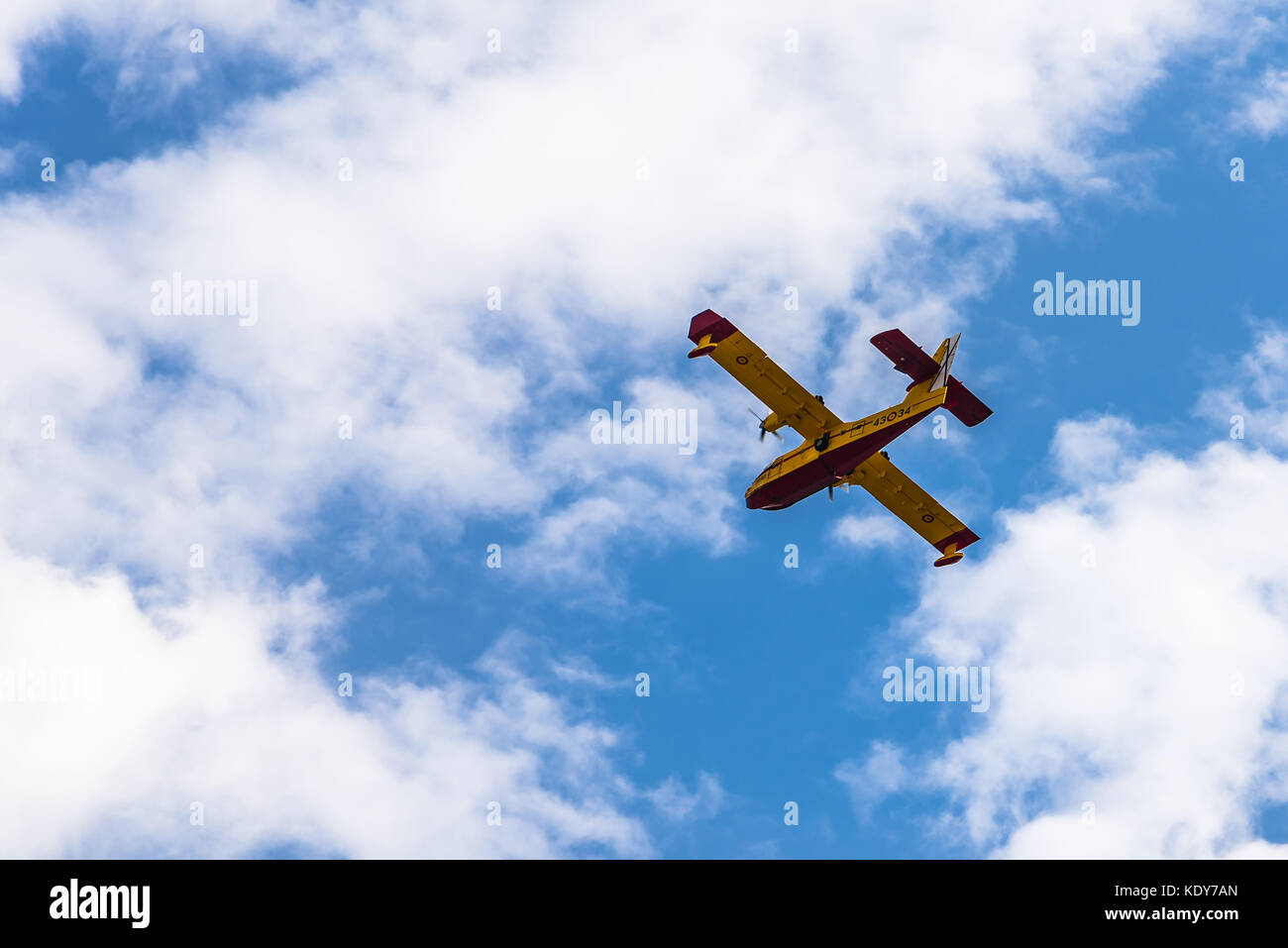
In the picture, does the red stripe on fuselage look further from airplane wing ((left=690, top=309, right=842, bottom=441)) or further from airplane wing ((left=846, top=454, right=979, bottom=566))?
airplane wing ((left=846, top=454, right=979, bottom=566))

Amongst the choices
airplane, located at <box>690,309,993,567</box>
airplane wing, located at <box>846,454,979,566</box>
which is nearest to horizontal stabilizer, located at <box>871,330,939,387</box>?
airplane, located at <box>690,309,993,567</box>

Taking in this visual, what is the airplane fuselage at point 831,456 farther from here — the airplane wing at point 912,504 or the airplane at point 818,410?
the airplane wing at point 912,504

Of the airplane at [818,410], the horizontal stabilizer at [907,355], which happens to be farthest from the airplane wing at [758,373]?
the horizontal stabilizer at [907,355]
